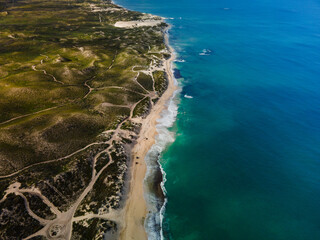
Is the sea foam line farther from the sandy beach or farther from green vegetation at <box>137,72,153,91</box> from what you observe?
green vegetation at <box>137,72,153,91</box>

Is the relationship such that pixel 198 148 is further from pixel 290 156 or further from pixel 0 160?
pixel 0 160

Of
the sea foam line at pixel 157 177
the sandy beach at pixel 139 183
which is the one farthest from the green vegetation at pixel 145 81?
the sea foam line at pixel 157 177

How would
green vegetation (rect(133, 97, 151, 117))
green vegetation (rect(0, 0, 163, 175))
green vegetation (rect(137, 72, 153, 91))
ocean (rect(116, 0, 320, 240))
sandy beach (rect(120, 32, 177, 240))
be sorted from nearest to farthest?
sandy beach (rect(120, 32, 177, 240))
ocean (rect(116, 0, 320, 240))
green vegetation (rect(0, 0, 163, 175))
green vegetation (rect(133, 97, 151, 117))
green vegetation (rect(137, 72, 153, 91))

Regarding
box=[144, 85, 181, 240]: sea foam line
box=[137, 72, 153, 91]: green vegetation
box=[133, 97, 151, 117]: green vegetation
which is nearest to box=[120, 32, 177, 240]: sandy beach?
box=[144, 85, 181, 240]: sea foam line

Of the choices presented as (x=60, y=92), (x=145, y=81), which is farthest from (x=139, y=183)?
(x=145, y=81)

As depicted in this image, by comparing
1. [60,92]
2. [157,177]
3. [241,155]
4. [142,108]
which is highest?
[60,92]

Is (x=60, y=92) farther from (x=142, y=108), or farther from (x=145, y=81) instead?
(x=145, y=81)
